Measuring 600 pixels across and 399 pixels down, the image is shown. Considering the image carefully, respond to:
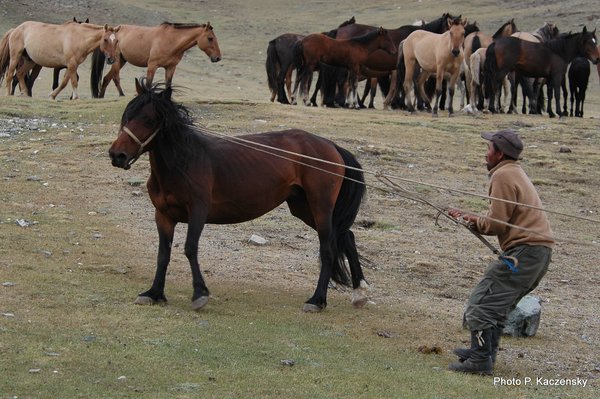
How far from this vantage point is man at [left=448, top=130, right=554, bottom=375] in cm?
725

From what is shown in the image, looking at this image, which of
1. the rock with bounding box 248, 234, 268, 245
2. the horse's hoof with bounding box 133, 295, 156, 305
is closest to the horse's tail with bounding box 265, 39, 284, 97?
the rock with bounding box 248, 234, 268, 245

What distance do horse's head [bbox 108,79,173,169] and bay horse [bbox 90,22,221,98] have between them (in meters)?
13.5

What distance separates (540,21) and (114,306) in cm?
3711

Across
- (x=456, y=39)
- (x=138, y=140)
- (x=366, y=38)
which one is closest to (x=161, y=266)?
(x=138, y=140)

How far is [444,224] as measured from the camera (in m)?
13.5

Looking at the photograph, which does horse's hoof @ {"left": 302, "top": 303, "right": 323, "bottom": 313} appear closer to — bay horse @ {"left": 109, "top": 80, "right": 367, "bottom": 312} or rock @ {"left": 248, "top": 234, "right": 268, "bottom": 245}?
bay horse @ {"left": 109, "top": 80, "right": 367, "bottom": 312}

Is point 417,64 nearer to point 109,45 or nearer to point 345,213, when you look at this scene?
point 109,45

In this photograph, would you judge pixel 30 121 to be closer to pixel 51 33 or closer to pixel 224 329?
pixel 51 33

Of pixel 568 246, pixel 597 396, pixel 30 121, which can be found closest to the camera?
pixel 597 396

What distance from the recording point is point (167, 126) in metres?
8.38

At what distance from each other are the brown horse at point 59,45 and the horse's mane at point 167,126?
15.0m

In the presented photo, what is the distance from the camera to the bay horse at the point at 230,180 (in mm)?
8383

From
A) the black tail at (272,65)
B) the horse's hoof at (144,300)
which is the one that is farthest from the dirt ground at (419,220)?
the black tail at (272,65)

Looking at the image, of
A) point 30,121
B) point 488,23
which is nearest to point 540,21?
point 488,23
